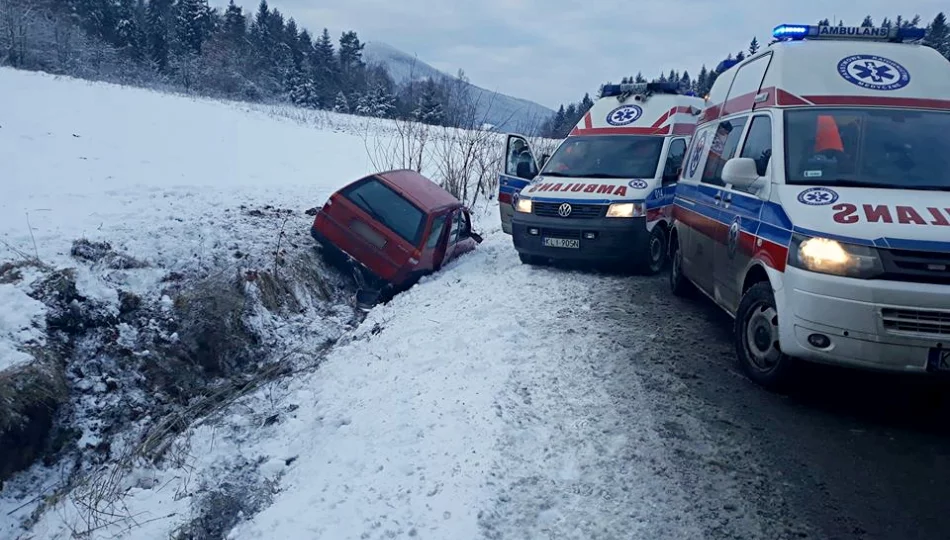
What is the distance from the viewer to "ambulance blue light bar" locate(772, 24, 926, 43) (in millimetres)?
5738

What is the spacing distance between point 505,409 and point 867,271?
2.56 m

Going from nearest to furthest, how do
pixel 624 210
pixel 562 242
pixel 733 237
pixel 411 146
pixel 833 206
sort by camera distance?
pixel 833 206 → pixel 733 237 → pixel 624 210 → pixel 562 242 → pixel 411 146

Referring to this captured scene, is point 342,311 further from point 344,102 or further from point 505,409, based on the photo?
point 344,102

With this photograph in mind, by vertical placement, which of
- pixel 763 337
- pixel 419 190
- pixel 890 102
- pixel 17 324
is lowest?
pixel 17 324

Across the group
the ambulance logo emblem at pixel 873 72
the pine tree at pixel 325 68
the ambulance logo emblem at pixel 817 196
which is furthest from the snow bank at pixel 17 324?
the pine tree at pixel 325 68

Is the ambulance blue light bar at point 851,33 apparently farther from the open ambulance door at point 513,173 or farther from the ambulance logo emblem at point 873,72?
the open ambulance door at point 513,173

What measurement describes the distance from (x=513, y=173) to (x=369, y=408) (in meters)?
7.31

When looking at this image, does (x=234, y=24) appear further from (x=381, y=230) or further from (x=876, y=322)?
(x=876, y=322)

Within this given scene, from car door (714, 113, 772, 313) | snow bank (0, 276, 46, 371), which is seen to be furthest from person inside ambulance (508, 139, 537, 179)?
snow bank (0, 276, 46, 371)

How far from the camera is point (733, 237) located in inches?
213

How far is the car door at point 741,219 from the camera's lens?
16.6 ft

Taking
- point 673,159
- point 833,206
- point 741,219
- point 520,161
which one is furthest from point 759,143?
point 520,161

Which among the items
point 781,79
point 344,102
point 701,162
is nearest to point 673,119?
point 701,162

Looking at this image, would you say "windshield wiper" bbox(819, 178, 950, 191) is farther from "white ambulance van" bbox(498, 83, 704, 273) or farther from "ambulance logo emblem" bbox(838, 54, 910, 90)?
"white ambulance van" bbox(498, 83, 704, 273)
